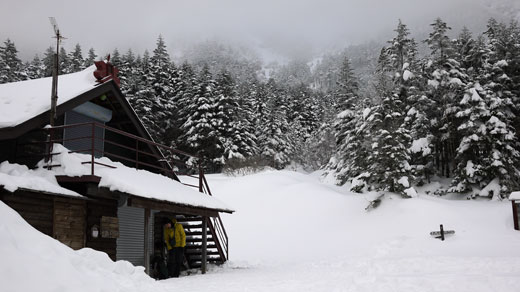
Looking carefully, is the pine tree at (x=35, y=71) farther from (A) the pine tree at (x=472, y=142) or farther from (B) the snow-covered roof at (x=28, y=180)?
(A) the pine tree at (x=472, y=142)

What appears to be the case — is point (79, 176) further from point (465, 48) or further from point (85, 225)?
point (465, 48)

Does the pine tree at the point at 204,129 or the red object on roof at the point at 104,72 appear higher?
the pine tree at the point at 204,129

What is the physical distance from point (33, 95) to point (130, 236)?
5222 millimetres

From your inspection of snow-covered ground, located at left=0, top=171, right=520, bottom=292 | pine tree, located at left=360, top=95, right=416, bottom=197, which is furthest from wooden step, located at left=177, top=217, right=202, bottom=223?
pine tree, located at left=360, top=95, right=416, bottom=197

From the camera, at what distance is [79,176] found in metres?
10.4

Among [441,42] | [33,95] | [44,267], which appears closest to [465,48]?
[441,42]

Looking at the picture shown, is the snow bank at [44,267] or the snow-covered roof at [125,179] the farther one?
the snow-covered roof at [125,179]

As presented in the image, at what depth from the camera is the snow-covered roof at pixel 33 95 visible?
10.9 meters

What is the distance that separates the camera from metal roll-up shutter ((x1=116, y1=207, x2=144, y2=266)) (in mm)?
13406

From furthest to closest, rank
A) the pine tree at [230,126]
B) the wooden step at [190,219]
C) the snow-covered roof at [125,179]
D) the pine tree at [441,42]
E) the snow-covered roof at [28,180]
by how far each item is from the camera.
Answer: the pine tree at [230,126], the pine tree at [441,42], the wooden step at [190,219], the snow-covered roof at [125,179], the snow-covered roof at [28,180]

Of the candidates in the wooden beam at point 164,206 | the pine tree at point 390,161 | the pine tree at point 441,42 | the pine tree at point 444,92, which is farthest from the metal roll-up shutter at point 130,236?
the pine tree at point 441,42

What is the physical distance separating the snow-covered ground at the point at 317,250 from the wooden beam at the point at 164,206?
78.9 inches

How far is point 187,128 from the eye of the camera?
147 ft

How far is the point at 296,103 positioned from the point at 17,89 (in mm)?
56755
